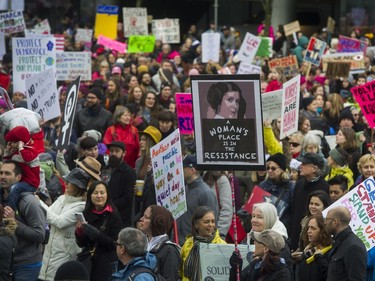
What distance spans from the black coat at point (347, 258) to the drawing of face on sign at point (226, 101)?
1212 mm

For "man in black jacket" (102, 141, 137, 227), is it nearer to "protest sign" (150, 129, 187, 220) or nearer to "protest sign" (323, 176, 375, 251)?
"protest sign" (150, 129, 187, 220)

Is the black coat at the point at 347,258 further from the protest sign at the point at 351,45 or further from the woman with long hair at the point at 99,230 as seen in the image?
Result: the protest sign at the point at 351,45

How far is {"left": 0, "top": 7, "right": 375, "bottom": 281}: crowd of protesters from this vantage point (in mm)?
9172

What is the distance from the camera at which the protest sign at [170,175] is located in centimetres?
1079

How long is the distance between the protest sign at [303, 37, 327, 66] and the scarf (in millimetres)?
13923

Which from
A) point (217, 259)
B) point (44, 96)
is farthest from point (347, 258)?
point (44, 96)

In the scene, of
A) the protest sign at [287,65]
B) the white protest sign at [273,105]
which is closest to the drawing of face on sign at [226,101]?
the white protest sign at [273,105]

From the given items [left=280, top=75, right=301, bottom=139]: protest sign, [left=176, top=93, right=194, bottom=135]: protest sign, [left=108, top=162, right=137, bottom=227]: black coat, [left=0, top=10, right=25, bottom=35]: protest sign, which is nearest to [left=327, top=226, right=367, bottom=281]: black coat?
[left=108, top=162, right=137, bottom=227]: black coat

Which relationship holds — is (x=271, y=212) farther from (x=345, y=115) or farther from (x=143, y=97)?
(x=143, y=97)

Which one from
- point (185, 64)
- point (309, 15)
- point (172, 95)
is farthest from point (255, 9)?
point (172, 95)

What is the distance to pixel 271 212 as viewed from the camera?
31.7 feet

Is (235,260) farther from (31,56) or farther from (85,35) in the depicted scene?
(85,35)

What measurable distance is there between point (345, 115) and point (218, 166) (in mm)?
5778

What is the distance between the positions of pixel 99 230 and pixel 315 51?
13.6 m
